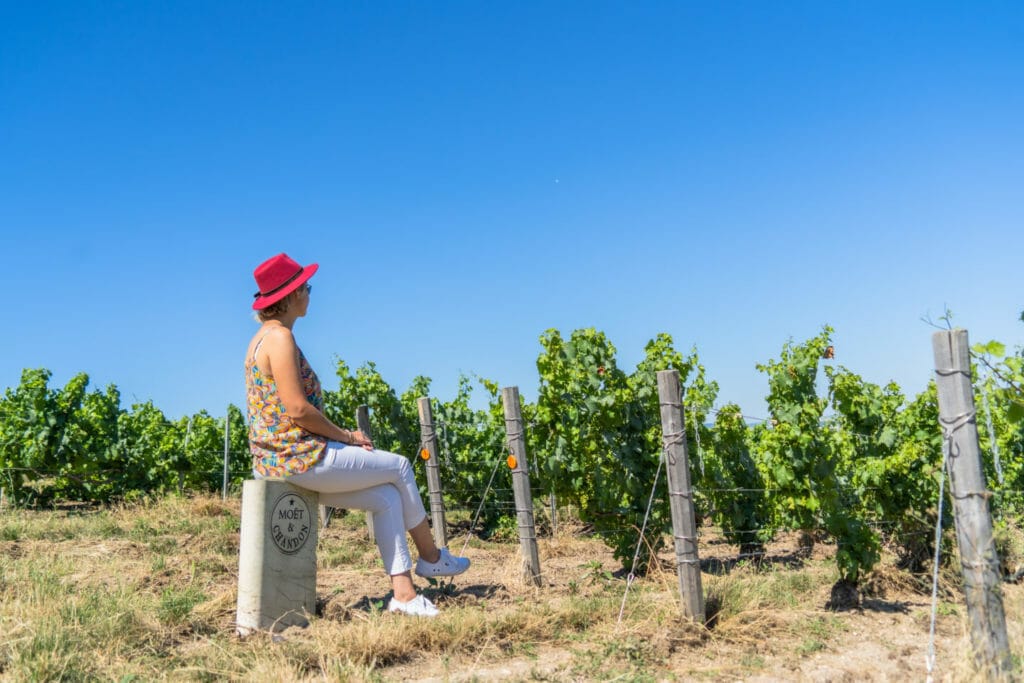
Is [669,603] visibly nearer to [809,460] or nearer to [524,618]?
[524,618]

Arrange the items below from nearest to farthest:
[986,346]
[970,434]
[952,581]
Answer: [986,346]
[970,434]
[952,581]

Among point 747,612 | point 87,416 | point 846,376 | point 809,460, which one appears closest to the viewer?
point 747,612

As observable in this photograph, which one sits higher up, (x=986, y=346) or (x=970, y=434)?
(x=986, y=346)

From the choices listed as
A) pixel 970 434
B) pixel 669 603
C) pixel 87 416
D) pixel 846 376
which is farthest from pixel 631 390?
pixel 87 416

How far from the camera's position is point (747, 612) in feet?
15.3

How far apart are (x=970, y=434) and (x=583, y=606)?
7.35 ft

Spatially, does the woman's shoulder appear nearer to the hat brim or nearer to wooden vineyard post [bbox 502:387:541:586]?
the hat brim

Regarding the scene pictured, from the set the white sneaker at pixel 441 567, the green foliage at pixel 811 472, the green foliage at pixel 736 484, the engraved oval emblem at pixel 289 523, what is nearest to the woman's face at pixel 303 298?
the engraved oval emblem at pixel 289 523

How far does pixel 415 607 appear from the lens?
14.8 ft

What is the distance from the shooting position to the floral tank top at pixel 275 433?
4.38 metres

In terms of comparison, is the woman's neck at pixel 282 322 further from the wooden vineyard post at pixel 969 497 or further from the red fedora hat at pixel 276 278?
the wooden vineyard post at pixel 969 497

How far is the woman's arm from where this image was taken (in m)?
4.29

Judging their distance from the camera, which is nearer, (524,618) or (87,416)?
(524,618)

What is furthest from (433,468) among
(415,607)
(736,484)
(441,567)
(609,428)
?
(415,607)
